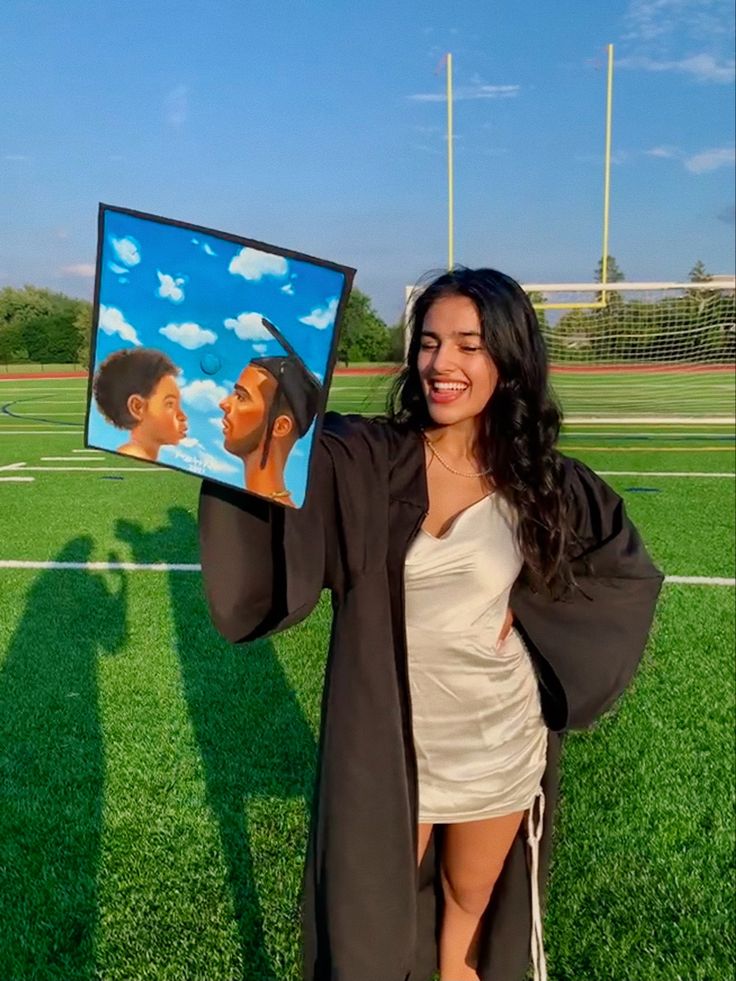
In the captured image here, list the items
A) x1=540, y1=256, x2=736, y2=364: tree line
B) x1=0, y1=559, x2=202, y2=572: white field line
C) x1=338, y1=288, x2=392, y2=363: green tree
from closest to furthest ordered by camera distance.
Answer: x1=338, y1=288, x2=392, y2=363: green tree < x1=0, y1=559, x2=202, y2=572: white field line < x1=540, y1=256, x2=736, y2=364: tree line

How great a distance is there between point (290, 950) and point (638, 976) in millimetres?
941

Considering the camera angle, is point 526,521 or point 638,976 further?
point 638,976

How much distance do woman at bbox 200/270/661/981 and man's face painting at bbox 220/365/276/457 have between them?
16 cm

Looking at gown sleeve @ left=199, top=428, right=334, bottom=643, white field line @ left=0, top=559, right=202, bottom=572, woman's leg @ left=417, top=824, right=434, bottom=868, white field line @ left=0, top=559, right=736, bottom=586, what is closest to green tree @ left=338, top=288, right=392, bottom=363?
gown sleeve @ left=199, top=428, right=334, bottom=643

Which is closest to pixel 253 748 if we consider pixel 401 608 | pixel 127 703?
pixel 127 703

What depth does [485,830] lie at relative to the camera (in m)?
1.71

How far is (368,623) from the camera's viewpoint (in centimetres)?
144

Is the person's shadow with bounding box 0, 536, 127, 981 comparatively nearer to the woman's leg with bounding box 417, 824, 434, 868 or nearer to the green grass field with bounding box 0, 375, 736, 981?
the green grass field with bounding box 0, 375, 736, 981

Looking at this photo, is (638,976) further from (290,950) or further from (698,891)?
(290,950)

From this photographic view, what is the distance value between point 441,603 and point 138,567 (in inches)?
185

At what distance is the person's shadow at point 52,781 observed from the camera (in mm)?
2197

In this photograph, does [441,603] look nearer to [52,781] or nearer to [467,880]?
[467,880]

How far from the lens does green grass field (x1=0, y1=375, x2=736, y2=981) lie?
219 cm

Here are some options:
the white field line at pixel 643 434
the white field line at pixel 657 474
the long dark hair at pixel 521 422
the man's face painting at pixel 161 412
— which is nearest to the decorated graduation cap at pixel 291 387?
the man's face painting at pixel 161 412
